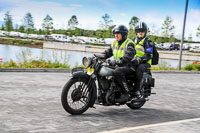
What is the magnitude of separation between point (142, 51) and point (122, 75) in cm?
101

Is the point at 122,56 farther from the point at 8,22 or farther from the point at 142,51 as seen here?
the point at 8,22

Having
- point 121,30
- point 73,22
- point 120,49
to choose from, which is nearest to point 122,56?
point 120,49

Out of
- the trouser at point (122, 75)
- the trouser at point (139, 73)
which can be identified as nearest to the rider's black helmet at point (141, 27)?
the trouser at point (139, 73)

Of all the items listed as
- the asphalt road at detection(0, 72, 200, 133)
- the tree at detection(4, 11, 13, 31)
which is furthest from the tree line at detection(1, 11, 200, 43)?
the asphalt road at detection(0, 72, 200, 133)

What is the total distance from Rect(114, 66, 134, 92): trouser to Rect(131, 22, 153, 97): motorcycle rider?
356mm

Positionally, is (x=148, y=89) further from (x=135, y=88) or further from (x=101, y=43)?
(x=101, y=43)

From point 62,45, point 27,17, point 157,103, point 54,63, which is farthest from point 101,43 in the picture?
point 157,103

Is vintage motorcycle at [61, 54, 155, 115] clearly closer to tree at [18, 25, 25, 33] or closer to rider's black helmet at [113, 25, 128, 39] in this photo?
rider's black helmet at [113, 25, 128, 39]

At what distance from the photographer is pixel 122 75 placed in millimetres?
6152

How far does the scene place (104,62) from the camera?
20.1ft

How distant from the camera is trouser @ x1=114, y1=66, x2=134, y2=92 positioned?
19.9 ft

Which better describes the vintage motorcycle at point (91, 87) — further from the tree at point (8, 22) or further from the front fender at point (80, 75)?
the tree at point (8, 22)

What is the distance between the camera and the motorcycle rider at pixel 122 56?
6.14 m

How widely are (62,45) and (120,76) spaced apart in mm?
62810
